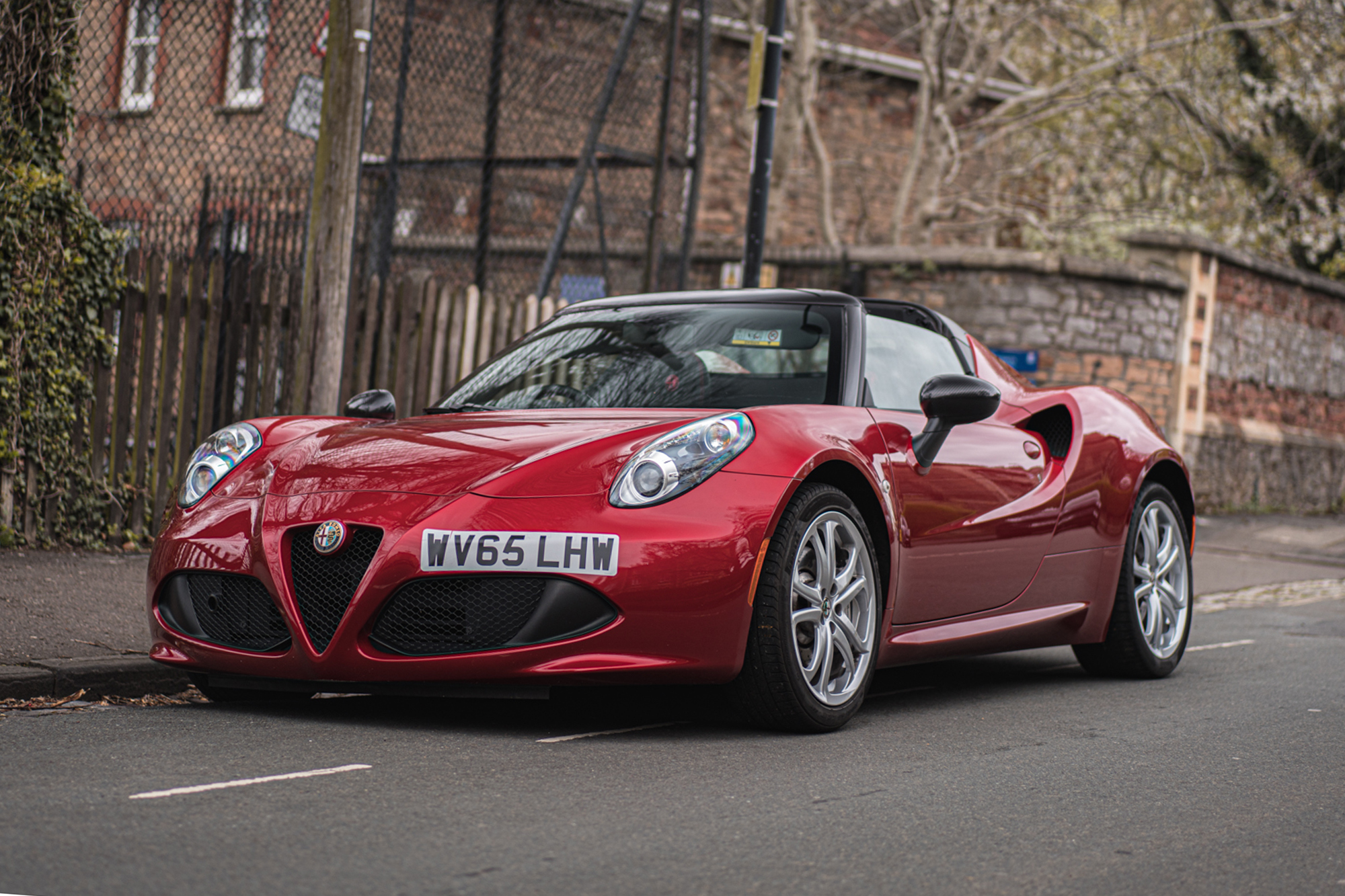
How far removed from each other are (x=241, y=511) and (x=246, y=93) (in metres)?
8.17

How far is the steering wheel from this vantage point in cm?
538

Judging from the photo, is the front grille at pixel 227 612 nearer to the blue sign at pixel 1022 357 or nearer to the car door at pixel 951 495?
the car door at pixel 951 495

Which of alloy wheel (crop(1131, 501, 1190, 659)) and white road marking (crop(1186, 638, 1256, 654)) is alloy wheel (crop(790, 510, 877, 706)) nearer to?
alloy wheel (crop(1131, 501, 1190, 659))

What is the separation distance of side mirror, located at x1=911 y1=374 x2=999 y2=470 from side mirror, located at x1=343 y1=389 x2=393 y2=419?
1.88 metres

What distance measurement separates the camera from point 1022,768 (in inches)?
177

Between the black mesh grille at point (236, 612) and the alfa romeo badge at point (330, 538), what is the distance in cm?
24

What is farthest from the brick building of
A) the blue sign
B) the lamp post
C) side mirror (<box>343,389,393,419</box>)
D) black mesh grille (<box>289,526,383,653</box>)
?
black mesh grille (<box>289,526,383,653</box>)

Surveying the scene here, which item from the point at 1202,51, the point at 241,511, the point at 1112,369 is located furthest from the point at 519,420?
the point at 1202,51

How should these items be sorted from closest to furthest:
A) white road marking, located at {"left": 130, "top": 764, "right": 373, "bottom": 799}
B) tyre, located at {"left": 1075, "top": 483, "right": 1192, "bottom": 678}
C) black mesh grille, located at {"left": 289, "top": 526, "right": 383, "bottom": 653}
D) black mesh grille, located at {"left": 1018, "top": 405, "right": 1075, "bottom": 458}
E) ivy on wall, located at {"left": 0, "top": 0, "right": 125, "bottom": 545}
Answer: white road marking, located at {"left": 130, "top": 764, "right": 373, "bottom": 799}, black mesh grille, located at {"left": 289, "top": 526, "right": 383, "bottom": 653}, black mesh grille, located at {"left": 1018, "top": 405, "right": 1075, "bottom": 458}, tyre, located at {"left": 1075, "top": 483, "right": 1192, "bottom": 678}, ivy on wall, located at {"left": 0, "top": 0, "right": 125, "bottom": 545}

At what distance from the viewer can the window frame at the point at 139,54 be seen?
32.1ft

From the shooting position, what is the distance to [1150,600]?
6660 millimetres

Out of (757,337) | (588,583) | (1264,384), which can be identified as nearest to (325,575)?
(588,583)

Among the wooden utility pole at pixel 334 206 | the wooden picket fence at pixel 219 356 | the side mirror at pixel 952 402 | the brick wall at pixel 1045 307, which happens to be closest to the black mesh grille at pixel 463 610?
the side mirror at pixel 952 402

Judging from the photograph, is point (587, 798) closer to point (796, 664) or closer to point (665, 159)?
point (796, 664)
